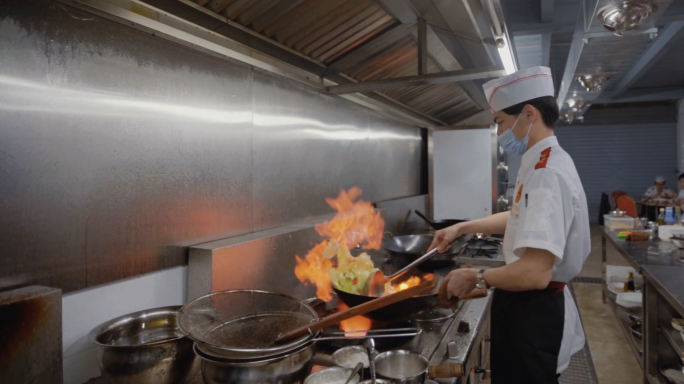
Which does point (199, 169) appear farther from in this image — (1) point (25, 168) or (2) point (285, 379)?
(2) point (285, 379)

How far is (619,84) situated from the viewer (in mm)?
8906

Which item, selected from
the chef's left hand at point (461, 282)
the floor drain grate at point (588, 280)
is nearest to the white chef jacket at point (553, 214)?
the chef's left hand at point (461, 282)

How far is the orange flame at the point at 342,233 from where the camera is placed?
7.30ft

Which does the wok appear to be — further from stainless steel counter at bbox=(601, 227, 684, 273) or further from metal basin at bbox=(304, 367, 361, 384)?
stainless steel counter at bbox=(601, 227, 684, 273)

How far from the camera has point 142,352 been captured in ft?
3.84

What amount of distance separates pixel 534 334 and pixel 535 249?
50cm

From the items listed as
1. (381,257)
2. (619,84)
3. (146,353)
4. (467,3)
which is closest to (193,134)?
(146,353)

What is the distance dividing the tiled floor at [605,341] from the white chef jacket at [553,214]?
2292mm

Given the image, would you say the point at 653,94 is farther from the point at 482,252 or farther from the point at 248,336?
the point at 248,336

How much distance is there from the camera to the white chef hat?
170 centimetres

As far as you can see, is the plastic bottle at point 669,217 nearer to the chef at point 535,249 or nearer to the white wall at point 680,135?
the chef at point 535,249

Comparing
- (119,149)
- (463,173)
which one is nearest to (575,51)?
(463,173)

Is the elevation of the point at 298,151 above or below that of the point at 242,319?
above

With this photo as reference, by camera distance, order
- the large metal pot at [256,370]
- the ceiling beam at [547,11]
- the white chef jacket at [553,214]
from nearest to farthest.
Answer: the large metal pot at [256,370] → the white chef jacket at [553,214] → the ceiling beam at [547,11]
